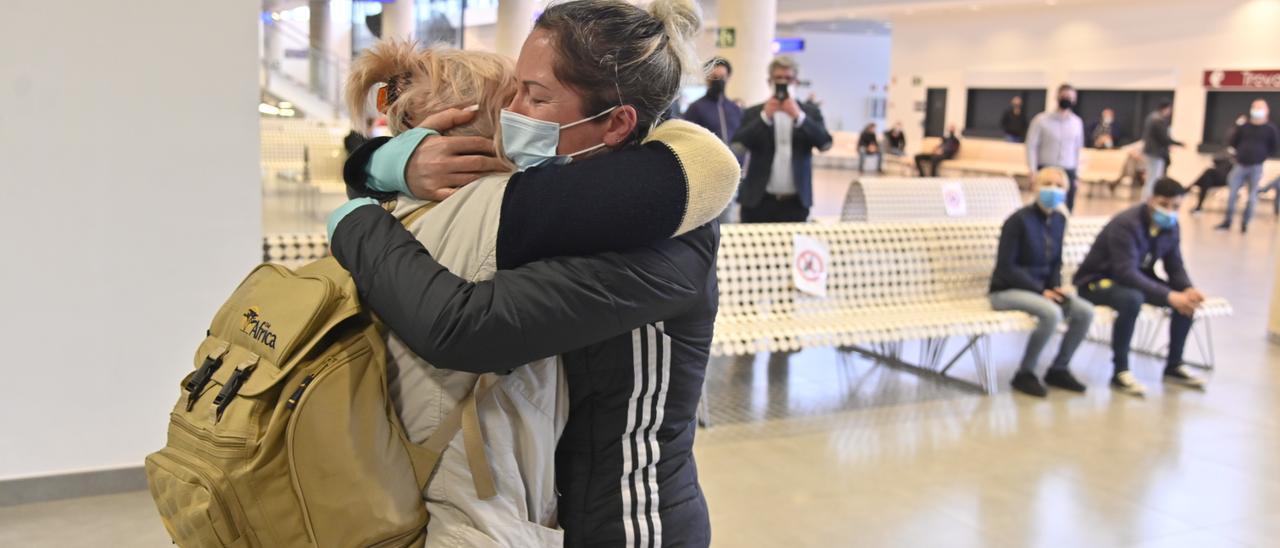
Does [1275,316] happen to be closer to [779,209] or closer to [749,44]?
[779,209]

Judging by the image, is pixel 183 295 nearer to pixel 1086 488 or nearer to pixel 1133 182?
pixel 1086 488

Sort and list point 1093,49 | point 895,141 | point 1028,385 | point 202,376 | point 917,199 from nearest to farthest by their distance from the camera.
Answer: point 202,376 < point 1028,385 < point 917,199 < point 1093,49 < point 895,141

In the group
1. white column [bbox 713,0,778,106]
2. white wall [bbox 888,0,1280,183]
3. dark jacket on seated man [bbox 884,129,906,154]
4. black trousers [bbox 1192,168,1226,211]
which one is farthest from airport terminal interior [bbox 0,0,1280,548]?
dark jacket on seated man [bbox 884,129,906,154]

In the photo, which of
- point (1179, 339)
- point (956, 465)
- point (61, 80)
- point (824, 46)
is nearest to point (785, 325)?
point (956, 465)

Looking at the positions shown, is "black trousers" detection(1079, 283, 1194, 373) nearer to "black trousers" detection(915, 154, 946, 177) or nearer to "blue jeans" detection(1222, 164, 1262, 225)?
"blue jeans" detection(1222, 164, 1262, 225)

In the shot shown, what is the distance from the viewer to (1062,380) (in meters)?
5.79

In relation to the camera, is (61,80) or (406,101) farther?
(61,80)

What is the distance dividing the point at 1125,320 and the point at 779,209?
204 centimetres

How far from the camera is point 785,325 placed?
5.16m

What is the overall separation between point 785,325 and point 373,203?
3965mm

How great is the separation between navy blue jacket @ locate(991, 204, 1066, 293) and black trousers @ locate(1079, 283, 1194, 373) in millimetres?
261

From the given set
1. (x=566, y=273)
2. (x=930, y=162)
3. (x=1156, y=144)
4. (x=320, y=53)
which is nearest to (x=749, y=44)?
(x=1156, y=144)

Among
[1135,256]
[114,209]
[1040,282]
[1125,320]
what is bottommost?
[1125,320]

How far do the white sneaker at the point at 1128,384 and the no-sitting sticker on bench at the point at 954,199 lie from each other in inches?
84.2
